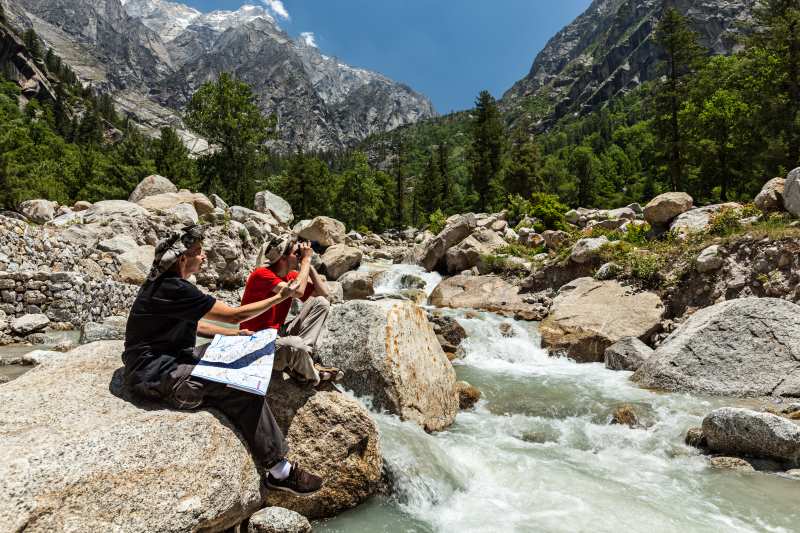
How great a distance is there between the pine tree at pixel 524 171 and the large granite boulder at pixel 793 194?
35956 mm

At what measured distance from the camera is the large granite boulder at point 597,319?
43.2 feet

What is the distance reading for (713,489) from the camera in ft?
19.8

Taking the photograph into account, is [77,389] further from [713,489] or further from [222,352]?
[713,489]

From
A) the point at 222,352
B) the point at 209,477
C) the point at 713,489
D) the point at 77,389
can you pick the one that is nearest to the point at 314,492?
the point at 209,477

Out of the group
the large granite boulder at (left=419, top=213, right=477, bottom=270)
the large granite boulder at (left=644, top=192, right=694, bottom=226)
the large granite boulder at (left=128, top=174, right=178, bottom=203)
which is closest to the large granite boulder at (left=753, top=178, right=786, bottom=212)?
the large granite boulder at (left=644, top=192, right=694, bottom=226)

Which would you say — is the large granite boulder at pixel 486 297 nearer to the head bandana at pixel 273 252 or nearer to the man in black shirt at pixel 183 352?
the head bandana at pixel 273 252

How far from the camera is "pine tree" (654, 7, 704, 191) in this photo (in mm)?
32031

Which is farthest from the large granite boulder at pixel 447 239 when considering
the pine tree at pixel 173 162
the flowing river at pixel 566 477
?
the pine tree at pixel 173 162

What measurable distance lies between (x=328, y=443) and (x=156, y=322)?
2254 mm

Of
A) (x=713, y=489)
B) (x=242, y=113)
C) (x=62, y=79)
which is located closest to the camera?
(x=713, y=489)

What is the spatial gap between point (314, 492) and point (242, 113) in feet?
149

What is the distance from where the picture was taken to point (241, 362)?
425 cm

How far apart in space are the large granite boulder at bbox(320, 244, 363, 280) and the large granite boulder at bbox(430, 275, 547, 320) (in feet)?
24.9

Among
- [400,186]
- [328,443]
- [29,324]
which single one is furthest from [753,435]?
[400,186]
